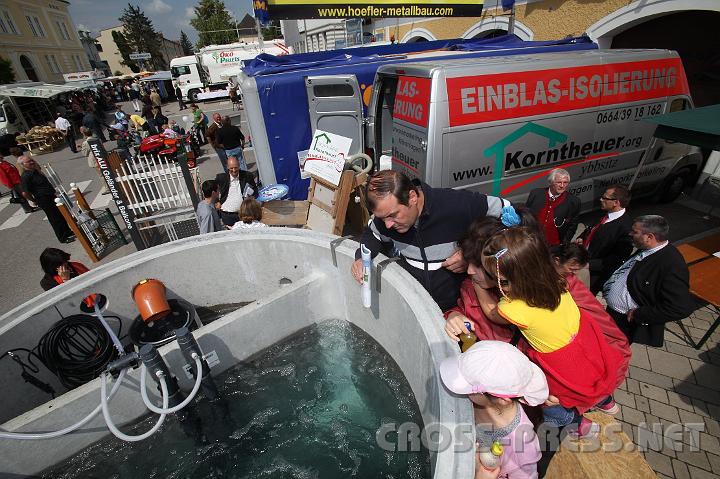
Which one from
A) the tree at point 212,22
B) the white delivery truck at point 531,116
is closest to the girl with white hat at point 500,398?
the white delivery truck at point 531,116

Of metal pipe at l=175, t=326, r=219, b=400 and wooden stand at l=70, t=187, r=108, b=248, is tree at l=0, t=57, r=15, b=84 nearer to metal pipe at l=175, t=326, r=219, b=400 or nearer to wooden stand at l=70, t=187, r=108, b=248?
wooden stand at l=70, t=187, r=108, b=248

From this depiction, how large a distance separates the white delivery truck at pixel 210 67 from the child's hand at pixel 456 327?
2673cm

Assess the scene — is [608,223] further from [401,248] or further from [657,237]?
[401,248]

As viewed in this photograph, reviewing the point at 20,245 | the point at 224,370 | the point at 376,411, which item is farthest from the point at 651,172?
the point at 20,245

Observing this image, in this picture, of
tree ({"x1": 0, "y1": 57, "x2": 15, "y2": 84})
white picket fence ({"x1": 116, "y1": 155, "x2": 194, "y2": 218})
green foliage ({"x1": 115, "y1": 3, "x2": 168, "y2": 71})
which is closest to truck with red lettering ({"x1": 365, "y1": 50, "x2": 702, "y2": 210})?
white picket fence ({"x1": 116, "y1": 155, "x2": 194, "y2": 218})

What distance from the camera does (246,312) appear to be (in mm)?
3316

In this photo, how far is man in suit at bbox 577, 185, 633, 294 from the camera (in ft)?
11.2

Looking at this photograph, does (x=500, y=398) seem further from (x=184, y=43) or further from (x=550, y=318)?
(x=184, y=43)

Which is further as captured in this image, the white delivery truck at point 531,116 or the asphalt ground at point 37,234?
the asphalt ground at point 37,234

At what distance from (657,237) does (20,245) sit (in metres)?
10.9

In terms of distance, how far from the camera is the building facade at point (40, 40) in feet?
93.8

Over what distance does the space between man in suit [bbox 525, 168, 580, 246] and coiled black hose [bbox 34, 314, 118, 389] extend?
4.91 m

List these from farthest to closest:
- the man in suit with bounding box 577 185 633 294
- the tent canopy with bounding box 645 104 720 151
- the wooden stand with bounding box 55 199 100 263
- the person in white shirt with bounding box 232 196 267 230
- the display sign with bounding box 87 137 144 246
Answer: the wooden stand with bounding box 55 199 100 263 < the display sign with bounding box 87 137 144 246 < the person in white shirt with bounding box 232 196 267 230 < the tent canopy with bounding box 645 104 720 151 < the man in suit with bounding box 577 185 633 294

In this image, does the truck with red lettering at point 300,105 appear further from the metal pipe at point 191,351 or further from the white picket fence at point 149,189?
the metal pipe at point 191,351
